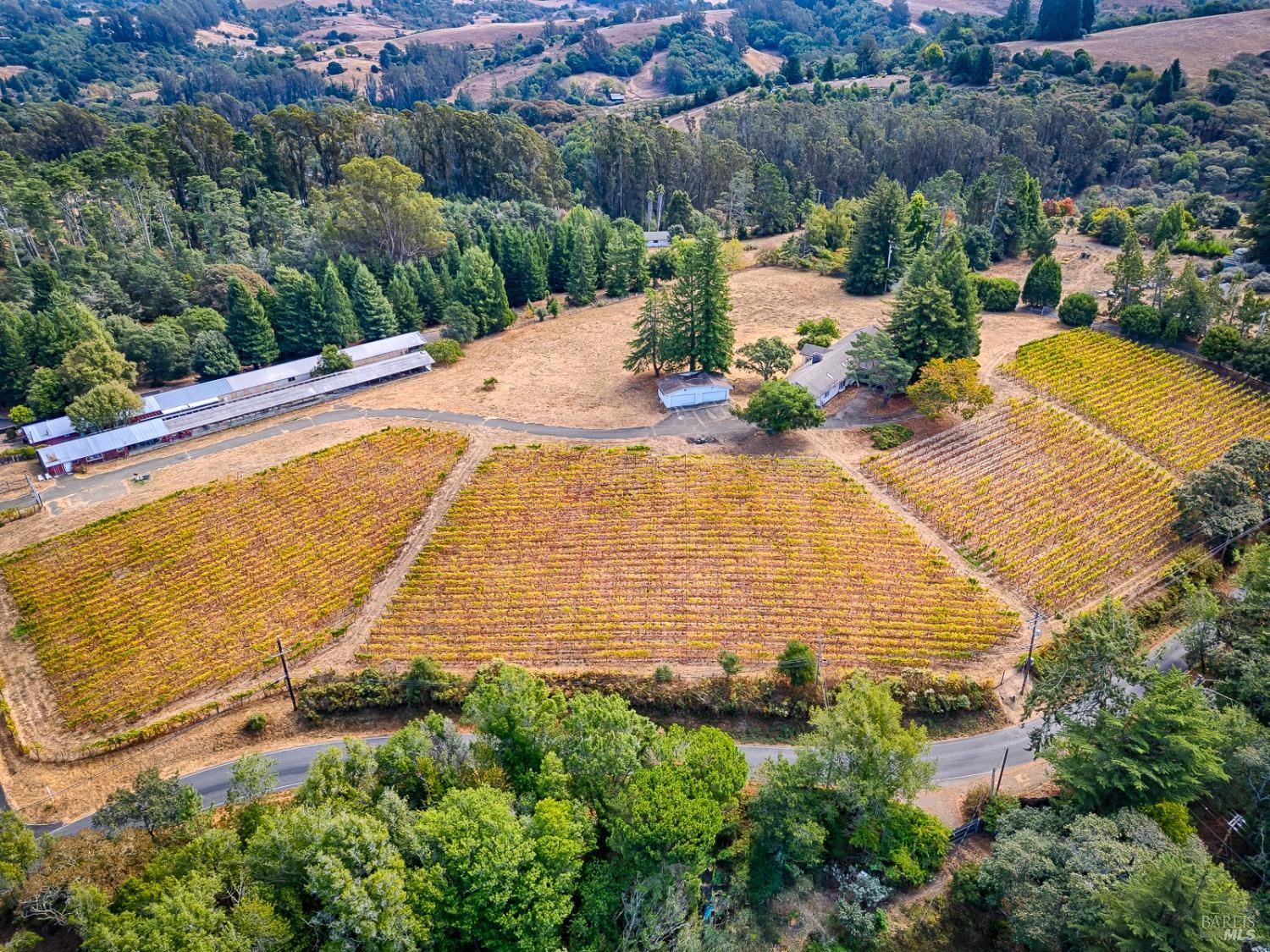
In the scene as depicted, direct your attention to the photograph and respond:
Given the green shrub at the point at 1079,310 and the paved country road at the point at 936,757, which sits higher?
the green shrub at the point at 1079,310

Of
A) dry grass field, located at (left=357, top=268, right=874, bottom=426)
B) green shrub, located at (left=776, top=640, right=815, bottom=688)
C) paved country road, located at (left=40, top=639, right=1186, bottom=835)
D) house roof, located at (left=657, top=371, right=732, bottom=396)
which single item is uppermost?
house roof, located at (left=657, top=371, right=732, bottom=396)

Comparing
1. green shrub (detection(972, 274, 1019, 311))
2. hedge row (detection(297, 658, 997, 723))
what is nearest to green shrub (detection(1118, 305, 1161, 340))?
green shrub (detection(972, 274, 1019, 311))

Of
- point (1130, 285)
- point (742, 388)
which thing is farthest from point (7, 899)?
point (1130, 285)

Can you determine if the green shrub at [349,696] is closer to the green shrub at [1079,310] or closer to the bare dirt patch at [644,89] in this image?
the green shrub at [1079,310]

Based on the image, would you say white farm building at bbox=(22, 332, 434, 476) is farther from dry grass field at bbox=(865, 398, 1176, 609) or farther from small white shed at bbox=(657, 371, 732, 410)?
dry grass field at bbox=(865, 398, 1176, 609)

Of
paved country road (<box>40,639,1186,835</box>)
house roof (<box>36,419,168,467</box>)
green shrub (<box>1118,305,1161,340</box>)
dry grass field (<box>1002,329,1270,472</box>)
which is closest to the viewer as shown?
A: paved country road (<box>40,639,1186,835</box>)

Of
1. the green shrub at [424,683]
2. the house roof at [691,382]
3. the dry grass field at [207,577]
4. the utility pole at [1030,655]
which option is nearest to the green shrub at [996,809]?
the utility pole at [1030,655]

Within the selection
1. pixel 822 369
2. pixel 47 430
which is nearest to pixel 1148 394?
pixel 822 369

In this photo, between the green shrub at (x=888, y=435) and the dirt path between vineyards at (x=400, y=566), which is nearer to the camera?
the dirt path between vineyards at (x=400, y=566)
